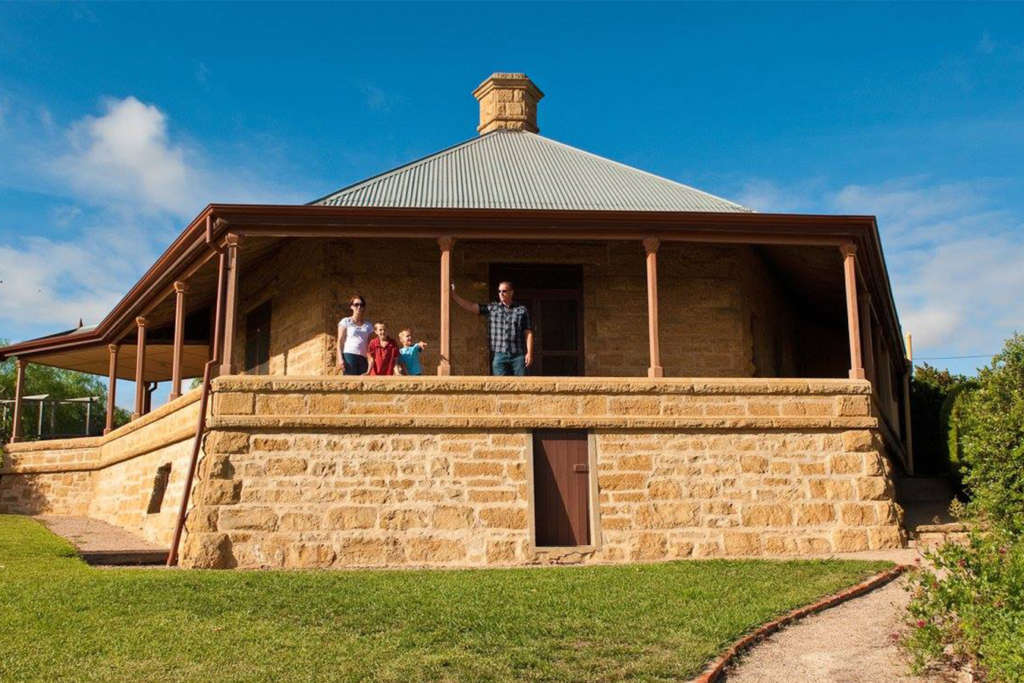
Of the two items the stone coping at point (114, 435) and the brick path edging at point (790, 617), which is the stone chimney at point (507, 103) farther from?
the brick path edging at point (790, 617)

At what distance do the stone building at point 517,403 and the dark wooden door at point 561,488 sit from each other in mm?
25

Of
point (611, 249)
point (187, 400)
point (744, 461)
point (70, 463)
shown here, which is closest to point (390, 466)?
point (187, 400)

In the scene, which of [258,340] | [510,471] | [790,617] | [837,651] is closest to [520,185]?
[258,340]

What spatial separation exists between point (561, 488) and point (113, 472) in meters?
9.08

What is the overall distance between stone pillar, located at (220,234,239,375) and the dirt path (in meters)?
Result: 6.95

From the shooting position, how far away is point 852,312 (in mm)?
12719

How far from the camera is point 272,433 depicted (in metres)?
11.4

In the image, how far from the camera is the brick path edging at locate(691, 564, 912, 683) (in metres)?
6.56

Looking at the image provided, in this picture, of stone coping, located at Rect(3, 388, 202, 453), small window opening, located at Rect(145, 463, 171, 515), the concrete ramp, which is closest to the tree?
stone coping, located at Rect(3, 388, 202, 453)

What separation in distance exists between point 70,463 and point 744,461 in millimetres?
12734

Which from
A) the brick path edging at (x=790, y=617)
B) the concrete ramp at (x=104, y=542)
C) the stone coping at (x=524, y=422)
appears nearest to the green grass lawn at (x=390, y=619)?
the brick path edging at (x=790, y=617)

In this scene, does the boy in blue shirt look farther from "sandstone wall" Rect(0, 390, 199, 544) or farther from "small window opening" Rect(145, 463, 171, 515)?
"small window opening" Rect(145, 463, 171, 515)

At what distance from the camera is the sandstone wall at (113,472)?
1289 cm

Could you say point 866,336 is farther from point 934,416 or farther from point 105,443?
point 105,443
